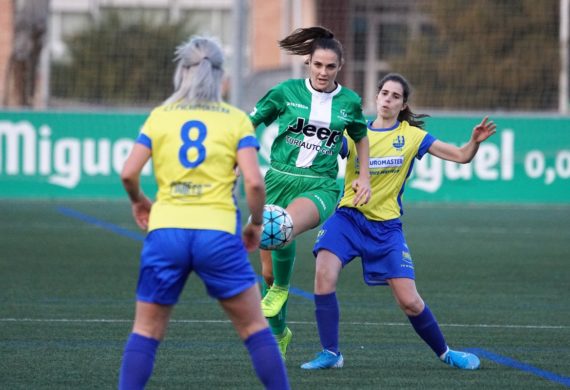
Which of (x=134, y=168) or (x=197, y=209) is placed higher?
(x=134, y=168)

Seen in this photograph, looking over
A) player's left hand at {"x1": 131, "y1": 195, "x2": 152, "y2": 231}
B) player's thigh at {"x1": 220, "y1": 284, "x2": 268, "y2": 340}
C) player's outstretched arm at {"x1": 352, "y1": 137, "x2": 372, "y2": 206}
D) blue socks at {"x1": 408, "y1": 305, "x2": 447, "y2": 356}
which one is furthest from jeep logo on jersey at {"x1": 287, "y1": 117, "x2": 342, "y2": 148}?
player's thigh at {"x1": 220, "y1": 284, "x2": 268, "y2": 340}

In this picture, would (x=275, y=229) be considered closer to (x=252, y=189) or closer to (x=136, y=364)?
(x=252, y=189)

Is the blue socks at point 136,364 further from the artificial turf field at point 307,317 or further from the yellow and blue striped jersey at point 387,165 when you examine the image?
the yellow and blue striped jersey at point 387,165

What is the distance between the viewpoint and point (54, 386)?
655cm

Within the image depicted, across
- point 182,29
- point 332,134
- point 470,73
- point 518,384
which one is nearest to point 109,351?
point 332,134

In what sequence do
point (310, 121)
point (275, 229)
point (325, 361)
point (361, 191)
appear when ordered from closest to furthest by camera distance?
point (275, 229), point (361, 191), point (325, 361), point (310, 121)

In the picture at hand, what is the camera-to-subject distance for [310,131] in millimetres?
7426

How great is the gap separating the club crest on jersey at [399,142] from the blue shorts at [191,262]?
7.89 feet

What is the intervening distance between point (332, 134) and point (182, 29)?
75.0ft

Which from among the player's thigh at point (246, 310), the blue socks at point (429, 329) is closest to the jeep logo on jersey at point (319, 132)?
the blue socks at point (429, 329)

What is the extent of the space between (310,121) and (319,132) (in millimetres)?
85

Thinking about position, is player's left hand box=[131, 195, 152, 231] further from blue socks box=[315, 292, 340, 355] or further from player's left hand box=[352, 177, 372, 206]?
blue socks box=[315, 292, 340, 355]

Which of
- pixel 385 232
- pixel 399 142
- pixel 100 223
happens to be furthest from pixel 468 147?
pixel 100 223

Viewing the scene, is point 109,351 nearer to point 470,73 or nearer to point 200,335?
point 200,335
